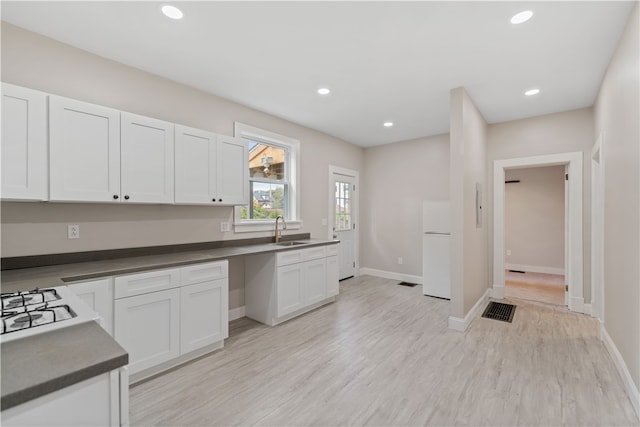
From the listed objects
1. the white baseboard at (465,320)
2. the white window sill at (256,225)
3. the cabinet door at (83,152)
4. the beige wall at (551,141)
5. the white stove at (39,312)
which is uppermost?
the beige wall at (551,141)

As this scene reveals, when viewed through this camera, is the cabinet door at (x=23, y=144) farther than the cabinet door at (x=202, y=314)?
No

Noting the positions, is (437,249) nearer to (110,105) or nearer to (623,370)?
(623,370)

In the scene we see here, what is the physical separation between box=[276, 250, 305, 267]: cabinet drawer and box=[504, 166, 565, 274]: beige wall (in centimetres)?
484

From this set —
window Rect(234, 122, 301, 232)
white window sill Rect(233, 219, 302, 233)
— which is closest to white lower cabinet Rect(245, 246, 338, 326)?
white window sill Rect(233, 219, 302, 233)

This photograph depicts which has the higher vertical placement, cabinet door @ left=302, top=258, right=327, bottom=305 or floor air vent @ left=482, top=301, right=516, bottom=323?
cabinet door @ left=302, top=258, right=327, bottom=305

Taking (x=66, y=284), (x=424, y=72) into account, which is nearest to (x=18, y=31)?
(x=66, y=284)

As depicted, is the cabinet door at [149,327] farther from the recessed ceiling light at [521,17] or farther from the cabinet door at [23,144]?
the recessed ceiling light at [521,17]

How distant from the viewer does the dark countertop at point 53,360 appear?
741mm

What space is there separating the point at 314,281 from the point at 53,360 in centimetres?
303

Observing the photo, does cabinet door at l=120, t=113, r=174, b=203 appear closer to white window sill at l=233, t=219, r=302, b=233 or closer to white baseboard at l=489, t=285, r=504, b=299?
white window sill at l=233, t=219, r=302, b=233

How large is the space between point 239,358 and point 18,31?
3.10 meters

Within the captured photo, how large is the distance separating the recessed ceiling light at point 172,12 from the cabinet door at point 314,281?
107 inches

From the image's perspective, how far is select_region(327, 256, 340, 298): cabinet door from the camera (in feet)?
13.2

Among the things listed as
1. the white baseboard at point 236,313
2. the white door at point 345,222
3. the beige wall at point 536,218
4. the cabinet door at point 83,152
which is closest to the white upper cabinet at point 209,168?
the cabinet door at point 83,152
